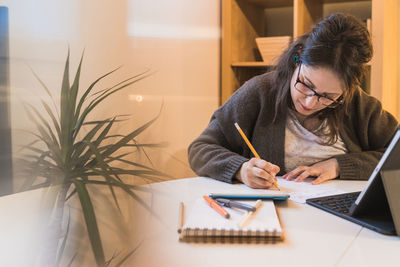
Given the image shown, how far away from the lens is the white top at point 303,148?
125cm

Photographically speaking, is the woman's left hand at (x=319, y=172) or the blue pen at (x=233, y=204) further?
the woman's left hand at (x=319, y=172)

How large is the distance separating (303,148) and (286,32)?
123 centimetres

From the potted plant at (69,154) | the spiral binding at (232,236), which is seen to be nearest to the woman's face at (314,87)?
the spiral binding at (232,236)

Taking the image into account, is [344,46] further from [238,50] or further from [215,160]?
[238,50]

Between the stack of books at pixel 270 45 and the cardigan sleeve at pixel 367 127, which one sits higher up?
the stack of books at pixel 270 45

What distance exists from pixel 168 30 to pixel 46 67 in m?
0.17

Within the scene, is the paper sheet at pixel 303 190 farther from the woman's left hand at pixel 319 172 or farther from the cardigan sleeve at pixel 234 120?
the cardigan sleeve at pixel 234 120

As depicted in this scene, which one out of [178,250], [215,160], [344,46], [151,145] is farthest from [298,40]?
[151,145]

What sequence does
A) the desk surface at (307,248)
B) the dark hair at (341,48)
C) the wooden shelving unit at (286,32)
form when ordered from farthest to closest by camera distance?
the wooden shelving unit at (286,32) < the dark hair at (341,48) < the desk surface at (307,248)

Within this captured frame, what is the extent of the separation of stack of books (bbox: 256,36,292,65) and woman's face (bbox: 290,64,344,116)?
95cm

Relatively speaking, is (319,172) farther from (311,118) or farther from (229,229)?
(229,229)

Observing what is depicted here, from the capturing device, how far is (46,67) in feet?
0.70

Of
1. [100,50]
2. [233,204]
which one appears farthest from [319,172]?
[100,50]

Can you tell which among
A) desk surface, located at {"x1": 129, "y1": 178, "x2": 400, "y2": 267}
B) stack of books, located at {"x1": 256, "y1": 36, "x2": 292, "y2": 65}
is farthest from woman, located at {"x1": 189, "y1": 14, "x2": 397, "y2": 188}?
stack of books, located at {"x1": 256, "y1": 36, "x2": 292, "y2": 65}
